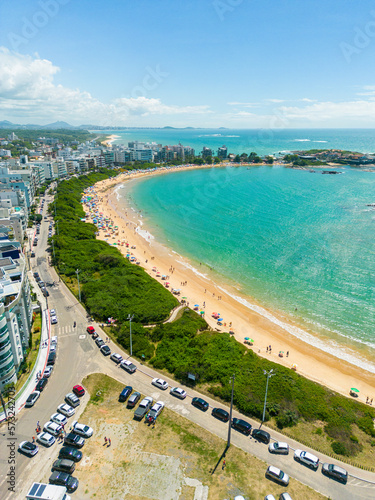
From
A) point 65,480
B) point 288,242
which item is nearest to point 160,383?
point 65,480

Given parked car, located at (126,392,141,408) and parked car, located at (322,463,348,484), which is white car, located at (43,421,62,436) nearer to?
parked car, located at (126,392,141,408)

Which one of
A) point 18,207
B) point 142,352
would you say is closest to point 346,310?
point 142,352

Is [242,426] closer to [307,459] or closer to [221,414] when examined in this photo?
[221,414]

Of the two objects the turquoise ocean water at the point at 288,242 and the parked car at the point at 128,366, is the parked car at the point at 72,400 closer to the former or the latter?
the parked car at the point at 128,366

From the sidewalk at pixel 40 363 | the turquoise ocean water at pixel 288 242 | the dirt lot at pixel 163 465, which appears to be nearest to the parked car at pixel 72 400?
the dirt lot at pixel 163 465

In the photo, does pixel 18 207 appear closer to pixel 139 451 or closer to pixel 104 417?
pixel 104 417
